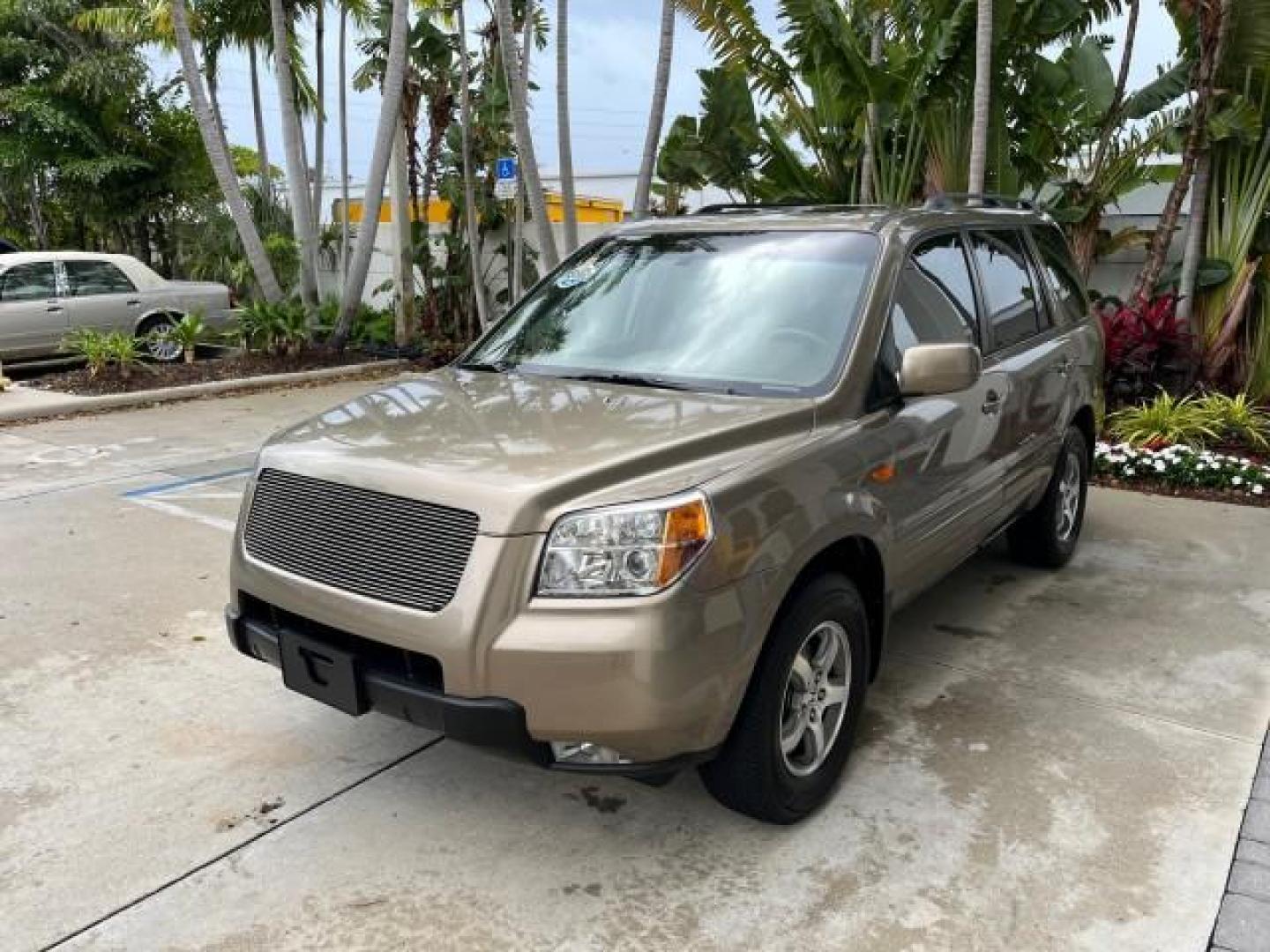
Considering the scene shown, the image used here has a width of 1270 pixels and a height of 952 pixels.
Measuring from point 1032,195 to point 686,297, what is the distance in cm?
760

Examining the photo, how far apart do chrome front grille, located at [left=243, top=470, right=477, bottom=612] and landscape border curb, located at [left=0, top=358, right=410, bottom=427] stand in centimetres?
800

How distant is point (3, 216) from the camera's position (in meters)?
22.2

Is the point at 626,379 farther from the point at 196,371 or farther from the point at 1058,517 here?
the point at 196,371

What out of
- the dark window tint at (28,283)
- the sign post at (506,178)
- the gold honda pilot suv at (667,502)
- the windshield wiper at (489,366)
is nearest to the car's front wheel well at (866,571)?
the gold honda pilot suv at (667,502)

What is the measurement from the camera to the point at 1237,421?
795cm

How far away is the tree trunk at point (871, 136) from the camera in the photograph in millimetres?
9477

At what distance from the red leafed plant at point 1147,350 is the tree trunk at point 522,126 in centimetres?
490

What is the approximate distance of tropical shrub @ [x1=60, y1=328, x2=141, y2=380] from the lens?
1117 centimetres

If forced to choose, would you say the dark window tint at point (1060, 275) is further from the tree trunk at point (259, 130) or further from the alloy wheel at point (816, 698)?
the tree trunk at point (259, 130)

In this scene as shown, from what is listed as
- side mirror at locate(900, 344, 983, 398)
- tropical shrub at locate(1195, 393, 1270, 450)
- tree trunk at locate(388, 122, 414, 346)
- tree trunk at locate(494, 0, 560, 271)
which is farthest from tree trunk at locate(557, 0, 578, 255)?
side mirror at locate(900, 344, 983, 398)

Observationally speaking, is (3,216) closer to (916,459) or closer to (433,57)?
(433,57)

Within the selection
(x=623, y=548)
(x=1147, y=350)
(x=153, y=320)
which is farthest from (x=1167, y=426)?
(x=153, y=320)

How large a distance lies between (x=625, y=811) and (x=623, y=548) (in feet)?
3.54

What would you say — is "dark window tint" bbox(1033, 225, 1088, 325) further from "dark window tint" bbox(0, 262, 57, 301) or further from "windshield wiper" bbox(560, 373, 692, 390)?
"dark window tint" bbox(0, 262, 57, 301)
